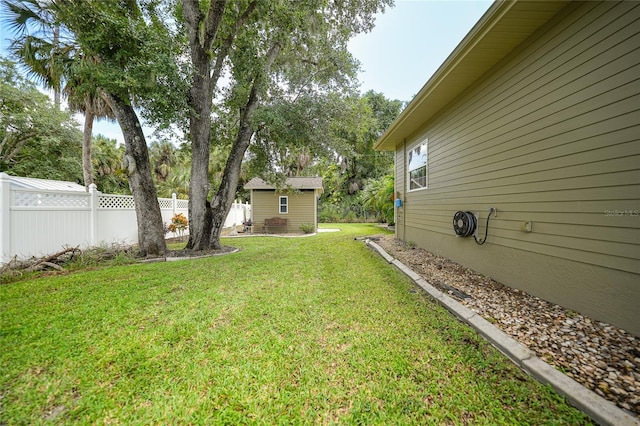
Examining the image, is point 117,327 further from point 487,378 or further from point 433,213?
point 433,213

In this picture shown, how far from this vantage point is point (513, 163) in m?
3.30

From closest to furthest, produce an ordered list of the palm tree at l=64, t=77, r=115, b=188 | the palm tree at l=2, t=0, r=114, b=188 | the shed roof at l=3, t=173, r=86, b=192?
the palm tree at l=2, t=0, r=114, b=188 → the shed roof at l=3, t=173, r=86, b=192 → the palm tree at l=64, t=77, r=115, b=188

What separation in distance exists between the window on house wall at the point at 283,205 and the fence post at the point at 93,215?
7.66 meters

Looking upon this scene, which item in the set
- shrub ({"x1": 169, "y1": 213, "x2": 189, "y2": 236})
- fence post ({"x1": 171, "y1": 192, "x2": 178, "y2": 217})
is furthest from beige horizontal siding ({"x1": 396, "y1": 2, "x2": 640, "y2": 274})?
fence post ({"x1": 171, "y1": 192, "x2": 178, "y2": 217})

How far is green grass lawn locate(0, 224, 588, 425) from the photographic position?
141cm

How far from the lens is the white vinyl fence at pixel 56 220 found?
13.4 ft

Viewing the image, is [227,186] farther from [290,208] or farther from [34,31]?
[290,208]

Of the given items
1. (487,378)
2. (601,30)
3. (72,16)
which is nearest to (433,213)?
(601,30)

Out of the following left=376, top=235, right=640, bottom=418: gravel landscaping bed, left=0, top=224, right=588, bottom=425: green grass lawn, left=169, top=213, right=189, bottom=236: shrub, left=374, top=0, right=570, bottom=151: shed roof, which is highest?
left=374, top=0, right=570, bottom=151: shed roof

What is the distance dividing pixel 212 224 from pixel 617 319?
7019 millimetres

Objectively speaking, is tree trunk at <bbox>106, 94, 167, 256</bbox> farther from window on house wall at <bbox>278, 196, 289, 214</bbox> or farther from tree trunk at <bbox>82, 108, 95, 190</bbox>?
window on house wall at <bbox>278, 196, 289, 214</bbox>

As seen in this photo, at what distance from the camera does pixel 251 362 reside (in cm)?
184

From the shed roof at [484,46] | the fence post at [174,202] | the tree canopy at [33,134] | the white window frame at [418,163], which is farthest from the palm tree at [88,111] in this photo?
the white window frame at [418,163]

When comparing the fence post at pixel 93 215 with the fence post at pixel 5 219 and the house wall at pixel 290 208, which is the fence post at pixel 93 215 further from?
the house wall at pixel 290 208
